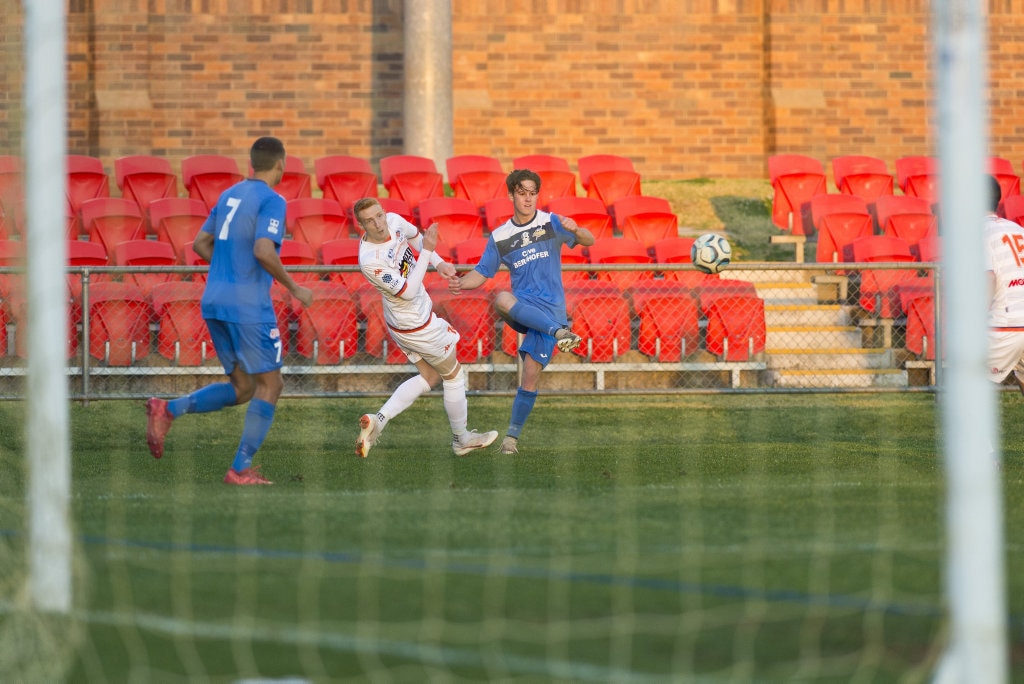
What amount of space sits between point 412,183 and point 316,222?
1.79 m

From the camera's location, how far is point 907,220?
46.4ft

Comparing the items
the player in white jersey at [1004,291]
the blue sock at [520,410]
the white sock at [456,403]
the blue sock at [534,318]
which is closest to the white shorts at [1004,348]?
the player in white jersey at [1004,291]

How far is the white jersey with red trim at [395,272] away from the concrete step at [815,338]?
469 centimetres

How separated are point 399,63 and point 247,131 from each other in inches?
88.2

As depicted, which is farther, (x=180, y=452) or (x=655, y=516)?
(x=180, y=452)

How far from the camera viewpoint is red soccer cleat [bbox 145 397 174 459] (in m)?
7.55

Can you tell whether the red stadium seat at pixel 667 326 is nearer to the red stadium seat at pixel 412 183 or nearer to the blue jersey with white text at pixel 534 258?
the blue jersey with white text at pixel 534 258

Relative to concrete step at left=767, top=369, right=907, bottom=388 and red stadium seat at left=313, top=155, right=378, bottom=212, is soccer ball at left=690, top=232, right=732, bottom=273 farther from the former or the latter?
red stadium seat at left=313, top=155, right=378, bottom=212

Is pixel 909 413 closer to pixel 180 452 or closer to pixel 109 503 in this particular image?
pixel 180 452

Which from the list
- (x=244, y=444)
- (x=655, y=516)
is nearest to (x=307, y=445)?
(x=244, y=444)

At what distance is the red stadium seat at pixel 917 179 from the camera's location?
631 inches

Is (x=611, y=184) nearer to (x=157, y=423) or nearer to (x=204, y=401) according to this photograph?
(x=204, y=401)

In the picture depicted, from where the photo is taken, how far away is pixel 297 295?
283 inches

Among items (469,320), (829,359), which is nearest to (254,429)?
(469,320)
